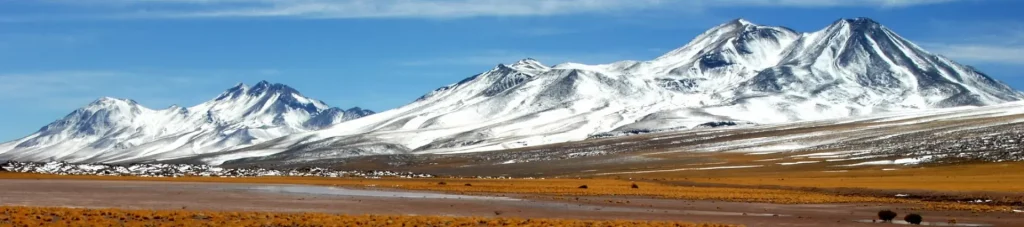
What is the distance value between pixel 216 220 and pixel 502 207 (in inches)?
693

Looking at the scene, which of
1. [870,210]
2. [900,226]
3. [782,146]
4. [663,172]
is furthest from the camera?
[782,146]

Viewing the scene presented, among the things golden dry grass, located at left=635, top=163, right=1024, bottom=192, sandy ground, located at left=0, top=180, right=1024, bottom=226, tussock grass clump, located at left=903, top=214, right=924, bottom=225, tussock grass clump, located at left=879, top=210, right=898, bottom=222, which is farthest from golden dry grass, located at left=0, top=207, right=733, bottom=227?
golden dry grass, located at left=635, top=163, right=1024, bottom=192

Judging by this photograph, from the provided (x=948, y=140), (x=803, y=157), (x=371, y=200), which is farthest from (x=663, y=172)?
(x=371, y=200)

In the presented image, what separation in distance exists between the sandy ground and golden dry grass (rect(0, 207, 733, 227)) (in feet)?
17.8

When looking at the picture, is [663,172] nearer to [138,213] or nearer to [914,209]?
[914,209]

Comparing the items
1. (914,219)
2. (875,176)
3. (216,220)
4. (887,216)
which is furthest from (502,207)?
(875,176)

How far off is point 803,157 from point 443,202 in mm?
114077

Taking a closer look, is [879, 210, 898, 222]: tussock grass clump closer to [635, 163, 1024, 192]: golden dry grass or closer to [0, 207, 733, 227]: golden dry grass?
[0, 207, 733, 227]: golden dry grass

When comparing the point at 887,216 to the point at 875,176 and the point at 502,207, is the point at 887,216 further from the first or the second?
the point at 875,176

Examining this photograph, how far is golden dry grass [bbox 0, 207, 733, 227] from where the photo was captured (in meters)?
34.7

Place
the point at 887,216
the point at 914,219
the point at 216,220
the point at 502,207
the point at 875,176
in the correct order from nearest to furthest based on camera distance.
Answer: the point at 216,220, the point at 914,219, the point at 887,216, the point at 502,207, the point at 875,176

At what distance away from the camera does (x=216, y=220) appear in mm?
36281

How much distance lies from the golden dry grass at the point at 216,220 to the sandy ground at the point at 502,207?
5.42 meters

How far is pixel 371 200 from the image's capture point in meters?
56.3
